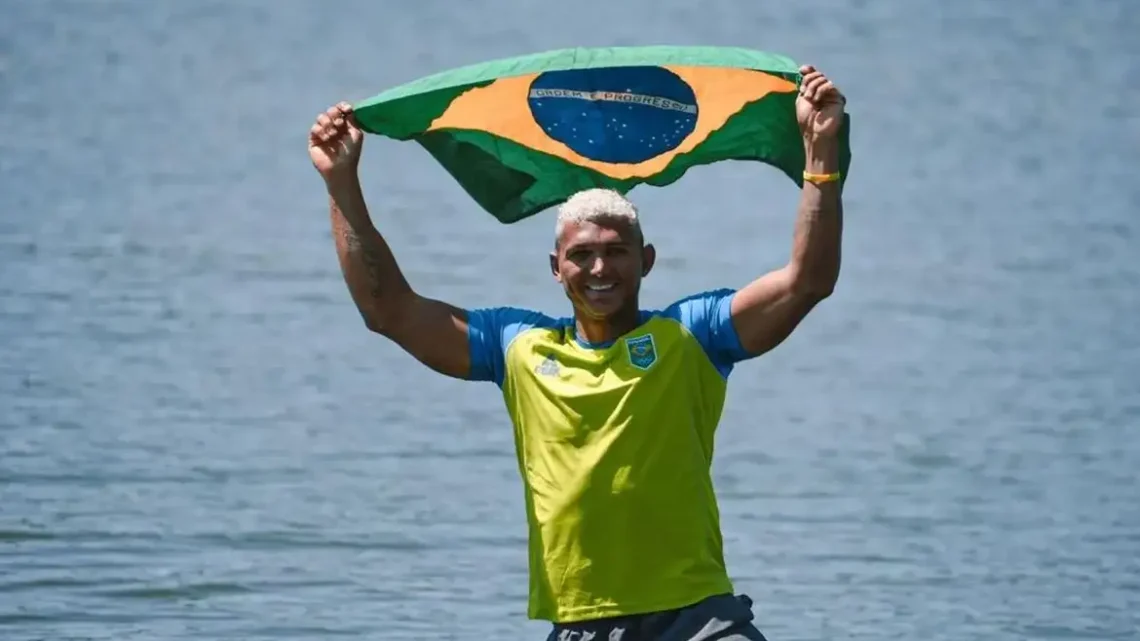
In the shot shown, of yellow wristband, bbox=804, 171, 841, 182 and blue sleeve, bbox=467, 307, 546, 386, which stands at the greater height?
yellow wristband, bbox=804, 171, 841, 182

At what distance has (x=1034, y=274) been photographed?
2044 cm

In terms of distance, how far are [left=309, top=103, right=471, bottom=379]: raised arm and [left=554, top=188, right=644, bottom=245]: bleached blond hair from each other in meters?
0.41

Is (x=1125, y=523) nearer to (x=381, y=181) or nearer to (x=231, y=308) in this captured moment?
(x=231, y=308)

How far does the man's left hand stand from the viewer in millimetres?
6363

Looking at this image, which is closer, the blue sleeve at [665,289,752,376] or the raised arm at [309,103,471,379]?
the blue sleeve at [665,289,752,376]

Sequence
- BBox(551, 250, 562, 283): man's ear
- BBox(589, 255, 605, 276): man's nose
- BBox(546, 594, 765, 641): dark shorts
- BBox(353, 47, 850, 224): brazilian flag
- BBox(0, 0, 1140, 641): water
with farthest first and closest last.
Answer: BBox(0, 0, 1140, 641): water < BBox(353, 47, 850, 224): brazilian flag < BBox(551, 250, 562, 283): man's ear < BBox(589, 255, 605, 276): man's nose < BBox(546, 594, 765, 641): dark shorts

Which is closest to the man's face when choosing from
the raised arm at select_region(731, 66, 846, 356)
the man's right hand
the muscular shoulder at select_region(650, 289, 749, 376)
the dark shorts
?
the muscular shoulder at select_region(650, 289, 749, 376)

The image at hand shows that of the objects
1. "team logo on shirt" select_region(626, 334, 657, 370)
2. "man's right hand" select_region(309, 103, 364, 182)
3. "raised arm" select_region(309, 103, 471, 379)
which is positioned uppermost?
"man's right hand" select_region(309, 103, 364, 182)

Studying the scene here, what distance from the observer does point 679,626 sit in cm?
630

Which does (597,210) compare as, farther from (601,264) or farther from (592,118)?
(592,118)

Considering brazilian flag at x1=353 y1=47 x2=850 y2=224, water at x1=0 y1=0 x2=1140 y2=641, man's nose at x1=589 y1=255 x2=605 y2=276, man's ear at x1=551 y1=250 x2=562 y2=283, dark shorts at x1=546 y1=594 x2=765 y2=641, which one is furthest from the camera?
water at x1=0 y1=0 x2=1140 y2=641

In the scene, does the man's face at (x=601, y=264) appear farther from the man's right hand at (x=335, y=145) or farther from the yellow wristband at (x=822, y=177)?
the man's right hand at (x=335, y=145)

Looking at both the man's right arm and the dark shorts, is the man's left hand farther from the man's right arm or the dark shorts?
the dark shorts

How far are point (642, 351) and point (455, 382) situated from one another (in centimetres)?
992
